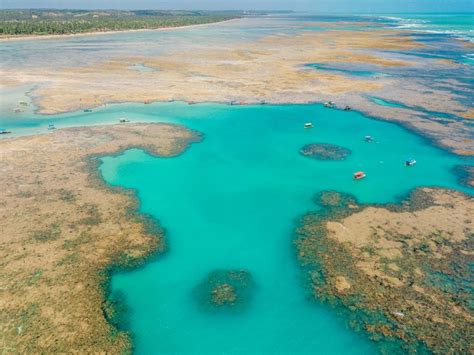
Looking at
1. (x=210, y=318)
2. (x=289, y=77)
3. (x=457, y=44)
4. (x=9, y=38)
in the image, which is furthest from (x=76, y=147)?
(x=457, y=44)

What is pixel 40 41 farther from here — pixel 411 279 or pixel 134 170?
pixel 411 279

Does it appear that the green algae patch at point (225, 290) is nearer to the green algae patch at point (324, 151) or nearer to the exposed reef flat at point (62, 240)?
the exposed reef flat at point (62, 240)

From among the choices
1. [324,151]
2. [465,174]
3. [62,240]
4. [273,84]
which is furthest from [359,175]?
[273,84]

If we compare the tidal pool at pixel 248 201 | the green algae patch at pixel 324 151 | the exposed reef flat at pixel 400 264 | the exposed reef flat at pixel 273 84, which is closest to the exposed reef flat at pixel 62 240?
the tidal pool at pixel 248 201

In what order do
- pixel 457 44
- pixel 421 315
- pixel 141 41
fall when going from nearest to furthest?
pixel 421 315 < pixel 457 44 < pixel 141 41

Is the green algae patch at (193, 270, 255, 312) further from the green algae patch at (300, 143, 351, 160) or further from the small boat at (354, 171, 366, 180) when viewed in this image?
the green algae patch at (300, 143, 351, 160)

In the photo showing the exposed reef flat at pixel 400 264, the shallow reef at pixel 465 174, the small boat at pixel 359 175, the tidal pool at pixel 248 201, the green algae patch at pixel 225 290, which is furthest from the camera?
the small boat at pixel 359 175
